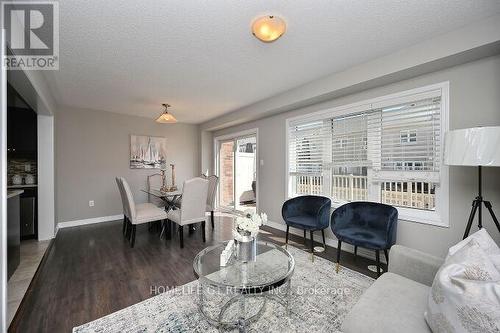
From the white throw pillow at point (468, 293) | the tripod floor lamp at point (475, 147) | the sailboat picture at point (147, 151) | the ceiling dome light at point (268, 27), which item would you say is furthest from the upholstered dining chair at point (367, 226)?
the sailboat picture at point (147, 151)

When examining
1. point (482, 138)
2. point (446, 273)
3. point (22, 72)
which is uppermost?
point (22, 72)

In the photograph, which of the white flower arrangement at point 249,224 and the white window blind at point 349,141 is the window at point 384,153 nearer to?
the white window blind at point 349,141

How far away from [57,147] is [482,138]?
20.0ft

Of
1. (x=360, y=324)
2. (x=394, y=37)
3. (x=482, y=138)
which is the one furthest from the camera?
(x=394, y=37)

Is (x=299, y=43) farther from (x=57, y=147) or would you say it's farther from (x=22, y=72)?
(x=57, y=147)

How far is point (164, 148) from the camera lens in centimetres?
568

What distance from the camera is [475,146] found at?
5.48 feet

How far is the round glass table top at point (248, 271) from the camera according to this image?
1498mm

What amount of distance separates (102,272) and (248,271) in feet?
6.28

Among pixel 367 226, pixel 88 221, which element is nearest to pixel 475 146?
pixel 367 226

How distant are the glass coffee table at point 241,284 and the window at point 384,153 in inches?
68.3

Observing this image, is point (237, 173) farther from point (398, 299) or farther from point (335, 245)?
point (398, 299)

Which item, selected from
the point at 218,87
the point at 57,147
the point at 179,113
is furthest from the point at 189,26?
the point at 57,147

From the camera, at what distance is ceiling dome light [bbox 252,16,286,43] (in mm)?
1780
